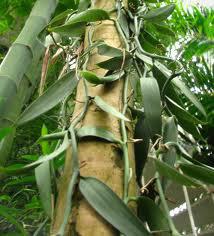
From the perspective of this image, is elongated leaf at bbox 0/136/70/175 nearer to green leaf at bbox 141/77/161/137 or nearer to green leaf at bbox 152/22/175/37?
green leaf at bbox 141/77/161/137

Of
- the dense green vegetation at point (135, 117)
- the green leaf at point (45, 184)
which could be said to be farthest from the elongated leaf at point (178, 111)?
the green leaf at point (45, 184)

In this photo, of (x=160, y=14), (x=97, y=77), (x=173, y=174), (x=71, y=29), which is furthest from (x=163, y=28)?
(x=173, y=174)

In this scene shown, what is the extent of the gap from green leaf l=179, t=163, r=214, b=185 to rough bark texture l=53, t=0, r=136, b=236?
0.21ft

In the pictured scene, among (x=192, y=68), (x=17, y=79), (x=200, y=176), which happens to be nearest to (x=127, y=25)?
(x=17, y=79)

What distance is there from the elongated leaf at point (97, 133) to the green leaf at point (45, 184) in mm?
53

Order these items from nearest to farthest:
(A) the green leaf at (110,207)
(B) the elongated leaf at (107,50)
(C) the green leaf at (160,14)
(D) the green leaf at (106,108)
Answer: (A) the green leaf at (110,207), (D) the green leaf at (106,108), (B) the elongated leaf at (107,50), (C) the green leaf at (160,14)

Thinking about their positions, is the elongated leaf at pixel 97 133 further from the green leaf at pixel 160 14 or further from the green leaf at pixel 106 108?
the green leaf at pixel 160 14

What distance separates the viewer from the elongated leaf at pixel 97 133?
43 cm

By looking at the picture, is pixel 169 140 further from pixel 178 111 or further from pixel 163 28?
pixel 163 28

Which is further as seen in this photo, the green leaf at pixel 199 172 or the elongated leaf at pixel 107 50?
the elongated leaf at pixel 107 50

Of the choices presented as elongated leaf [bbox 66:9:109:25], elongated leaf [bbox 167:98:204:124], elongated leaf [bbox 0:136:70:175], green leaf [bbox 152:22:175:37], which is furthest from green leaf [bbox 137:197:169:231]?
green leaf [bbox 152:22:175:37]

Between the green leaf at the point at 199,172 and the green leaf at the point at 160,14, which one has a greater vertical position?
the green leaf at the point at 160,14

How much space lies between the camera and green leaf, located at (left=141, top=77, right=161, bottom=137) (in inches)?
17.5

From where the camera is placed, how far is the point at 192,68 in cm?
143
